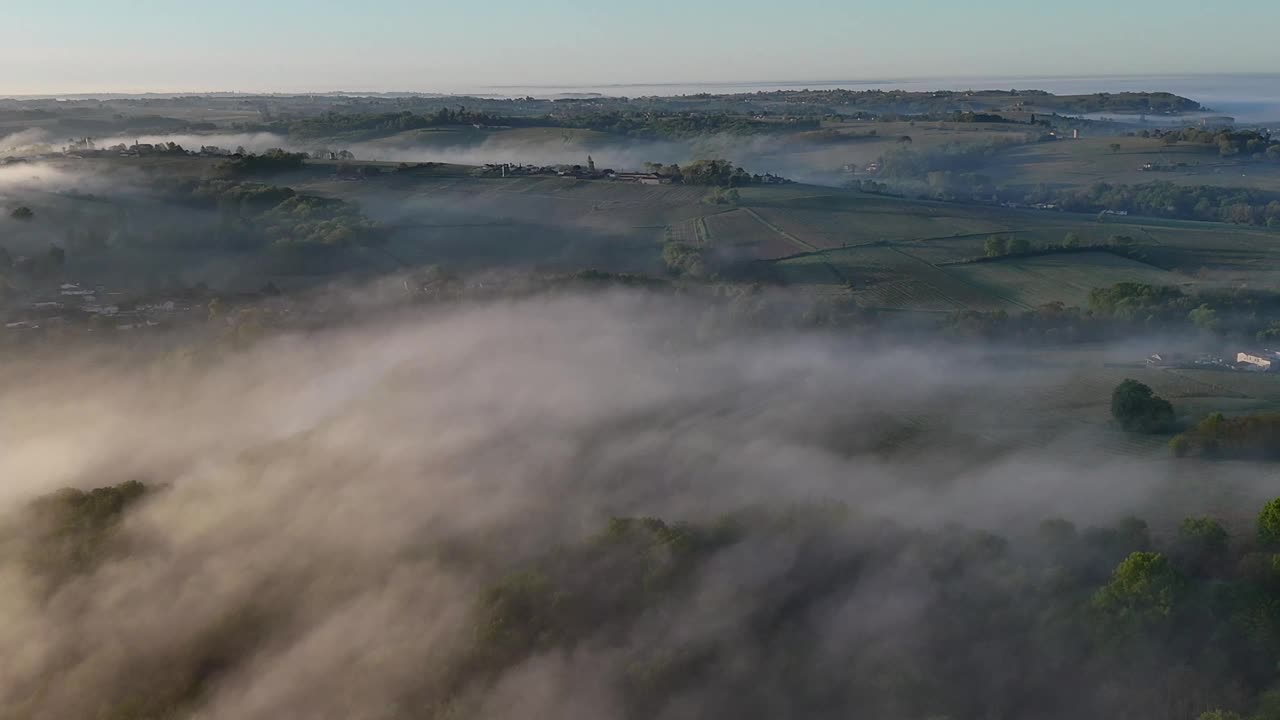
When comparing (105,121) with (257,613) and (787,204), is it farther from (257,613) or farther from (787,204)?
(257,613)

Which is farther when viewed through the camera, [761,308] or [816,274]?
[816,274]

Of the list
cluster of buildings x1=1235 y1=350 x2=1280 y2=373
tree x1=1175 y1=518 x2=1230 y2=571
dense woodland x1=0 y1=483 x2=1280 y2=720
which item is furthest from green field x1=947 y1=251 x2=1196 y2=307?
dense woodland x1=0 y1=483 x2=1280 y2=720

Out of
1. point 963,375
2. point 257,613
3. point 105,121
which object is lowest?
point 257,613

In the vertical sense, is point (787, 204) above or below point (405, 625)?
above

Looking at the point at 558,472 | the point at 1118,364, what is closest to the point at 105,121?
the point at 558,472

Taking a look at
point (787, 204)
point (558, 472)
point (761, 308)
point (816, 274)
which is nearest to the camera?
point (558, 472)

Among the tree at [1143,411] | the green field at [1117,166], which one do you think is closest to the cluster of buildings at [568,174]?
the green field at [1117,166]

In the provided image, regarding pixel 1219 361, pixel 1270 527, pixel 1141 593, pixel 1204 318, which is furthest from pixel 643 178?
pixel 1141 593
